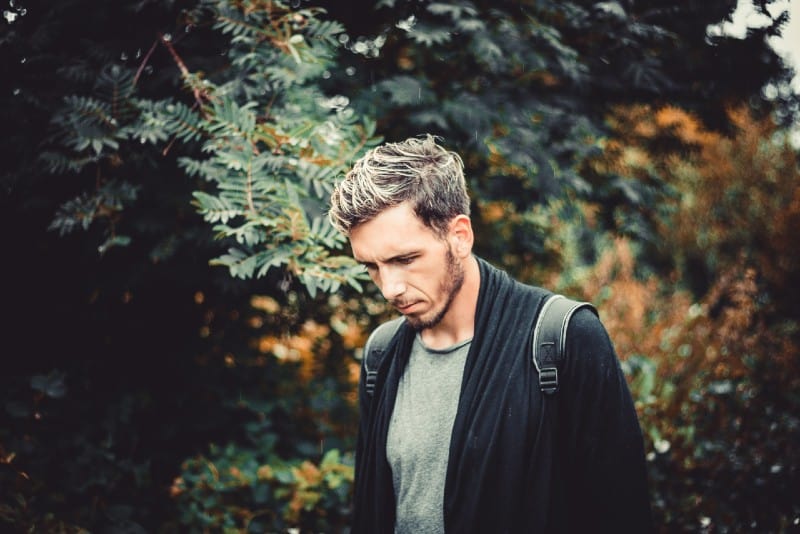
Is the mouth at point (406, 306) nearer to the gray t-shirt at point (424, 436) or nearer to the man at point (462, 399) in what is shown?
the man at point (462, 399)

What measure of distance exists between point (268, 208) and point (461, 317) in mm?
703

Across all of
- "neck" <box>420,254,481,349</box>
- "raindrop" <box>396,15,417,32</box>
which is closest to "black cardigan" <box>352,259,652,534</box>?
"neck" <box>420,254,481,349</box>

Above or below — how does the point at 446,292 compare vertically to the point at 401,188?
below

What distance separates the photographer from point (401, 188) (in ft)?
5.34

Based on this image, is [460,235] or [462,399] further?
[460,235]

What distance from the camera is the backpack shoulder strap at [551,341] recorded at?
4.85 ft

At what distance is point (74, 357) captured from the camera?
272 centimetres

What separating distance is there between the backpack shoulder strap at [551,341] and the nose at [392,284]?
0.37 meters

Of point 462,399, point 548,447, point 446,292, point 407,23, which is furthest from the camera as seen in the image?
point 407,23

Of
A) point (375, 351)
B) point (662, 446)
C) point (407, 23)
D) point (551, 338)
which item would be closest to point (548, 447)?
point (551, 338)

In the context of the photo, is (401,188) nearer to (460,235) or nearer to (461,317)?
(460,235)

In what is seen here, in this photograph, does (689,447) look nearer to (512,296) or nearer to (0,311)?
(512,296)

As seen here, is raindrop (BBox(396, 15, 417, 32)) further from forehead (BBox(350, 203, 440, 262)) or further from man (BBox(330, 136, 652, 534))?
forehead (BBox(350, 203, 440, 262))

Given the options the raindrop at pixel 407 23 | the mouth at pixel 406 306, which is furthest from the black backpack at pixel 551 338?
the raindrop at pixel 407 23
